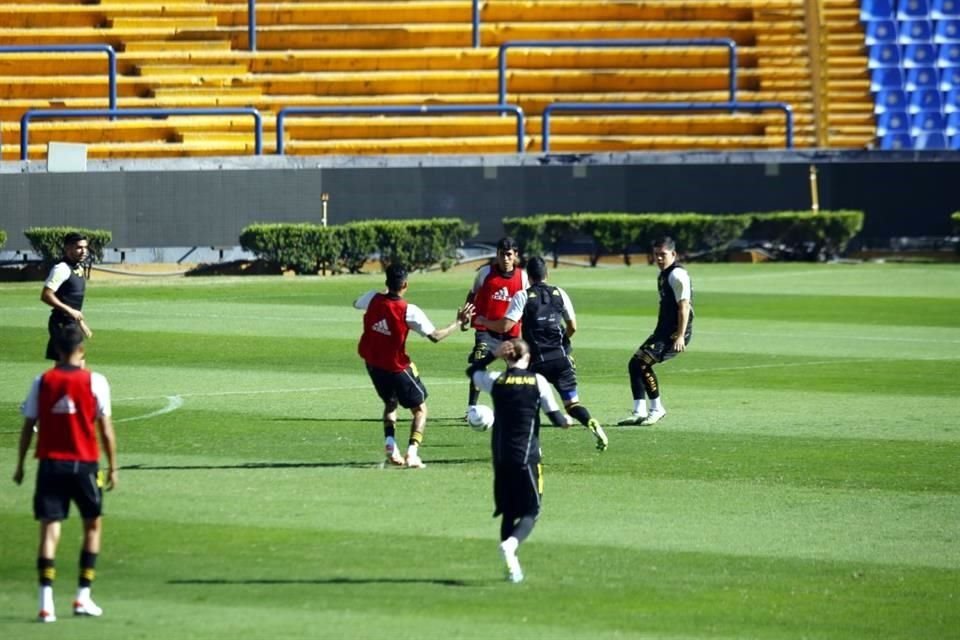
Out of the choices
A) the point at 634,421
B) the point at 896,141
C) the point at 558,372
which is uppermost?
the point at 896,141

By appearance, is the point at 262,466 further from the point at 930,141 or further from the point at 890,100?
the point at 890,100

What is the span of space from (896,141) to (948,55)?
10.7ft

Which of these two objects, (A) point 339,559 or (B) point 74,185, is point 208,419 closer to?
(A) point 339,559

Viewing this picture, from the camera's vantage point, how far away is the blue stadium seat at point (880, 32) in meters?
48.4

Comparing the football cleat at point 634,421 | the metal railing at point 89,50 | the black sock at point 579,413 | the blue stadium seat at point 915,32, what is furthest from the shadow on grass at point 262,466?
the blue stadium seat at point 915,32

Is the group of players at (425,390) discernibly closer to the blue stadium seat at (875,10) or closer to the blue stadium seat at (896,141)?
the blue stadium seat at (896,141)

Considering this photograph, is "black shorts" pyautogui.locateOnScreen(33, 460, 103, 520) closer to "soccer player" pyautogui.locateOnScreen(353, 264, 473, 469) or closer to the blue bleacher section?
"soccer player" pyautogui.locateOnScreen(353, 264, 473, 469)

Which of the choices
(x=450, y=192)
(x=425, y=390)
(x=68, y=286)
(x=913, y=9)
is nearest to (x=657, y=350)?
(x=425, y=390)

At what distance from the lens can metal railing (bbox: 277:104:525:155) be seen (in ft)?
133

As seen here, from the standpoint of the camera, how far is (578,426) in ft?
63.8

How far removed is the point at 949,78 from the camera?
47.8m

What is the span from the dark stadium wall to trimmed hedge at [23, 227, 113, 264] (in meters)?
1.02

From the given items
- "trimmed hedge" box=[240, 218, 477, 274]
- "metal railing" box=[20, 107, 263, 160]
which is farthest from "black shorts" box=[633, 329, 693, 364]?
"metal railing" box=[20, 107, 263, 160]

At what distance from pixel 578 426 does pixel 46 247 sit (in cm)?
1947
